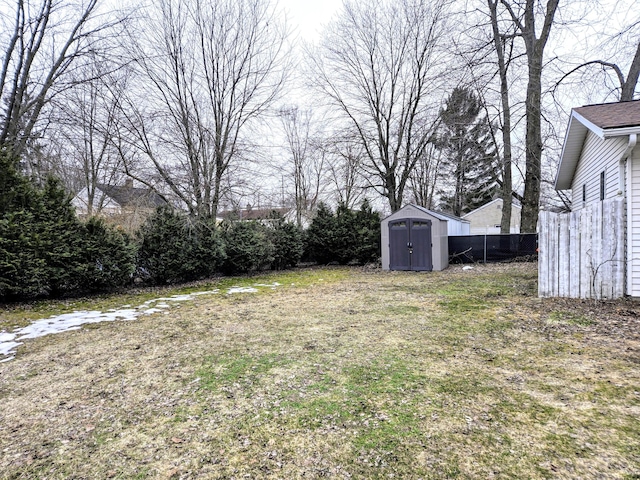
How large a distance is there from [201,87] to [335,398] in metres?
11.0

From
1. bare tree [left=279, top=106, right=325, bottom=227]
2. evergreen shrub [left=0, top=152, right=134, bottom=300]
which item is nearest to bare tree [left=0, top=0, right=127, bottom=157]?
evergreen shrub [left=0, top=152, right=134, bottom=300]

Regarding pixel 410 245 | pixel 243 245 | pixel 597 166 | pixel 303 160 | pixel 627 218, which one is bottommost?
pixel 410 245

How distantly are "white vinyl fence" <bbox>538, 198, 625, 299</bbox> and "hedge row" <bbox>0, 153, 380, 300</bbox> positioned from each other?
822cm

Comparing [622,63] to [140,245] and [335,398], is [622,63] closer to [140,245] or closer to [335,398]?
[335,398]

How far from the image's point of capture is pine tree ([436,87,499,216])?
13383 millimetres

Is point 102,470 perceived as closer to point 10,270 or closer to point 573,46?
point 10,270

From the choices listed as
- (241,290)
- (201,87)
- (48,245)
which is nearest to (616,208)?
(241,290)

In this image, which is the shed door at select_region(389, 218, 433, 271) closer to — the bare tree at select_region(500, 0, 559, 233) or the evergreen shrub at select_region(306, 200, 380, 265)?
the evergreen shrub at select_region(306, 200, 380, 265)

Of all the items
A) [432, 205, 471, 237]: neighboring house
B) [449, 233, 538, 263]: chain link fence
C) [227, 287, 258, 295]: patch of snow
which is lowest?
[227, 287, 258, 295]: patch of snow

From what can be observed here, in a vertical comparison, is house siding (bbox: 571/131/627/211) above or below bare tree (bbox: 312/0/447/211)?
below

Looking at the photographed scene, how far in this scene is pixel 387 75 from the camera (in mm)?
14484

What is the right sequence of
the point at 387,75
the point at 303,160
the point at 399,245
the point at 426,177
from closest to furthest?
the point at 399,245 < the point at 387,75 < the point at 303,160 < the point at 426,177

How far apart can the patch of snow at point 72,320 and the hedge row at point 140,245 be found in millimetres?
1508

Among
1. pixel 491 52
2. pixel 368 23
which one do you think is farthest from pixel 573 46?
pixel 368 23
